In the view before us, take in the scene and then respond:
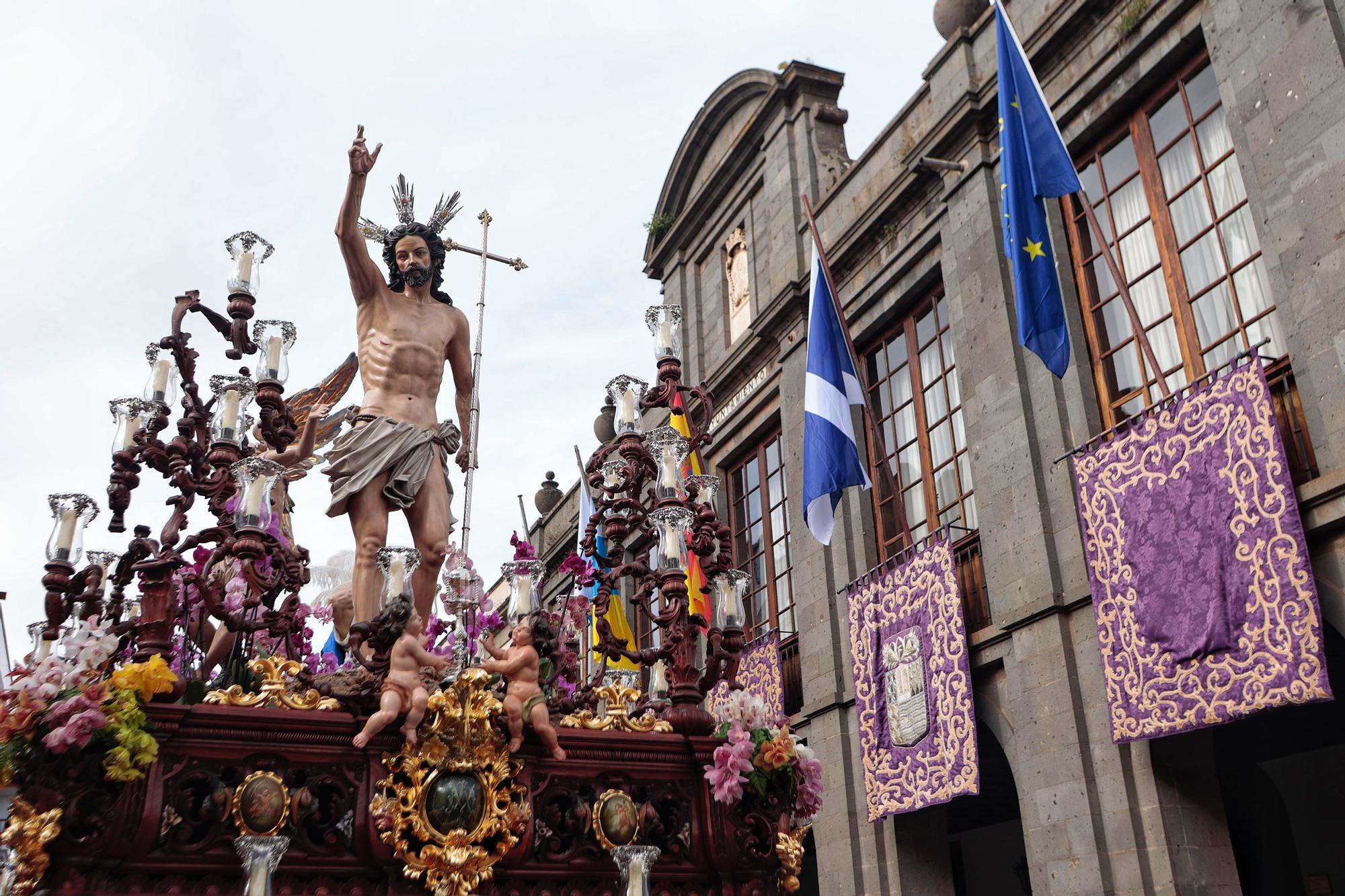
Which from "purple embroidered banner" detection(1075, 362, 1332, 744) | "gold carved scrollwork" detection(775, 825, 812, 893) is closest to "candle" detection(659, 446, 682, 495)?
"gold carved scrollwork" detection(775, 825, 812, 893)

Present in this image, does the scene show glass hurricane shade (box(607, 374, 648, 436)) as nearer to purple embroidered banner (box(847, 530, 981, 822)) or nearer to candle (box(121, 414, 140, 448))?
candle (box(121, 414, 140, 448))

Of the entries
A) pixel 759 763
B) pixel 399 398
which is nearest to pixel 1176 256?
pixel 759 763

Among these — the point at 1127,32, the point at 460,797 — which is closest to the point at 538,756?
the point at 460,797

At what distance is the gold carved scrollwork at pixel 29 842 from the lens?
166 inches

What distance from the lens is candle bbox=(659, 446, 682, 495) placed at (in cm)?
596

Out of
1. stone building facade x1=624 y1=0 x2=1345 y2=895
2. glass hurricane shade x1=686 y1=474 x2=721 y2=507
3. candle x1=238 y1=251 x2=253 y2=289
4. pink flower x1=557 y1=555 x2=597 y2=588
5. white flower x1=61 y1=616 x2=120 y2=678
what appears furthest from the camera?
stone building facade x1=624 y1=0 x2=1345 y2=895

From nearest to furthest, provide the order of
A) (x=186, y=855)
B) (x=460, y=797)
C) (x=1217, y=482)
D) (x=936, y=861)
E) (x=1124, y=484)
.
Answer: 1. (x=186, y=855)
2. (x=460, y=797)
3. (x=1217, y=482)
4. (x=1124, y=484)
5. (x=936, y=861)

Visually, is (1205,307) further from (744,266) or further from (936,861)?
(744,266)

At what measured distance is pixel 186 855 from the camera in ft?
14.8

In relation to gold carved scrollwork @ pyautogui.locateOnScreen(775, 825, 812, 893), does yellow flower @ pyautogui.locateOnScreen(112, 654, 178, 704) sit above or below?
above

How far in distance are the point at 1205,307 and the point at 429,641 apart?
298 inches

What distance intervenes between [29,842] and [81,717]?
0.49 meters

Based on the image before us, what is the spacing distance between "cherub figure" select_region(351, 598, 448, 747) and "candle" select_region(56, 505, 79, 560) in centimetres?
201

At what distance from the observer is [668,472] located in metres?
6.04
